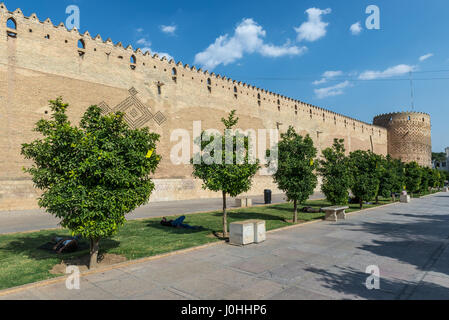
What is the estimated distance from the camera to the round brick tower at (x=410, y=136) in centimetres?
5238

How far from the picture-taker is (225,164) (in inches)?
353

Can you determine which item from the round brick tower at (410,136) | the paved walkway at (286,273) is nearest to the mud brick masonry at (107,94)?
the paved walkway at (286,273)

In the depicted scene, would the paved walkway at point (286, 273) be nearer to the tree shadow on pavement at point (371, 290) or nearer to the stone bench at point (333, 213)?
the tree shadow on pavement at point (371, 290)

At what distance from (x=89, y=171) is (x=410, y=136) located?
6056 centimetres

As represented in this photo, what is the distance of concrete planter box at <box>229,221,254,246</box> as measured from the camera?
7.90 metres

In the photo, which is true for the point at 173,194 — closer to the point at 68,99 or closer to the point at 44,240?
the point at 68,99

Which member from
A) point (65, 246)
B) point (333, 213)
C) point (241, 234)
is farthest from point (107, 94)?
point (333, 213)

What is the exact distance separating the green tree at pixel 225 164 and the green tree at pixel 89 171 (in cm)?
321

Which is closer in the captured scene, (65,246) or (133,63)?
(65,246)

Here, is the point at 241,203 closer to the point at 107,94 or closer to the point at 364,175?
the point at 364,175

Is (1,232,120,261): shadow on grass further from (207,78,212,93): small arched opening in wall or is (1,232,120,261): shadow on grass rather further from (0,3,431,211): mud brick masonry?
(207,78,212,93): small arched opening in wall

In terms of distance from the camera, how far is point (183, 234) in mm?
9391

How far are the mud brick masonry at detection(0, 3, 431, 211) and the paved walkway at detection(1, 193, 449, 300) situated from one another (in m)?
13.7

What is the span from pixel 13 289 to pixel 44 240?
435 cm
